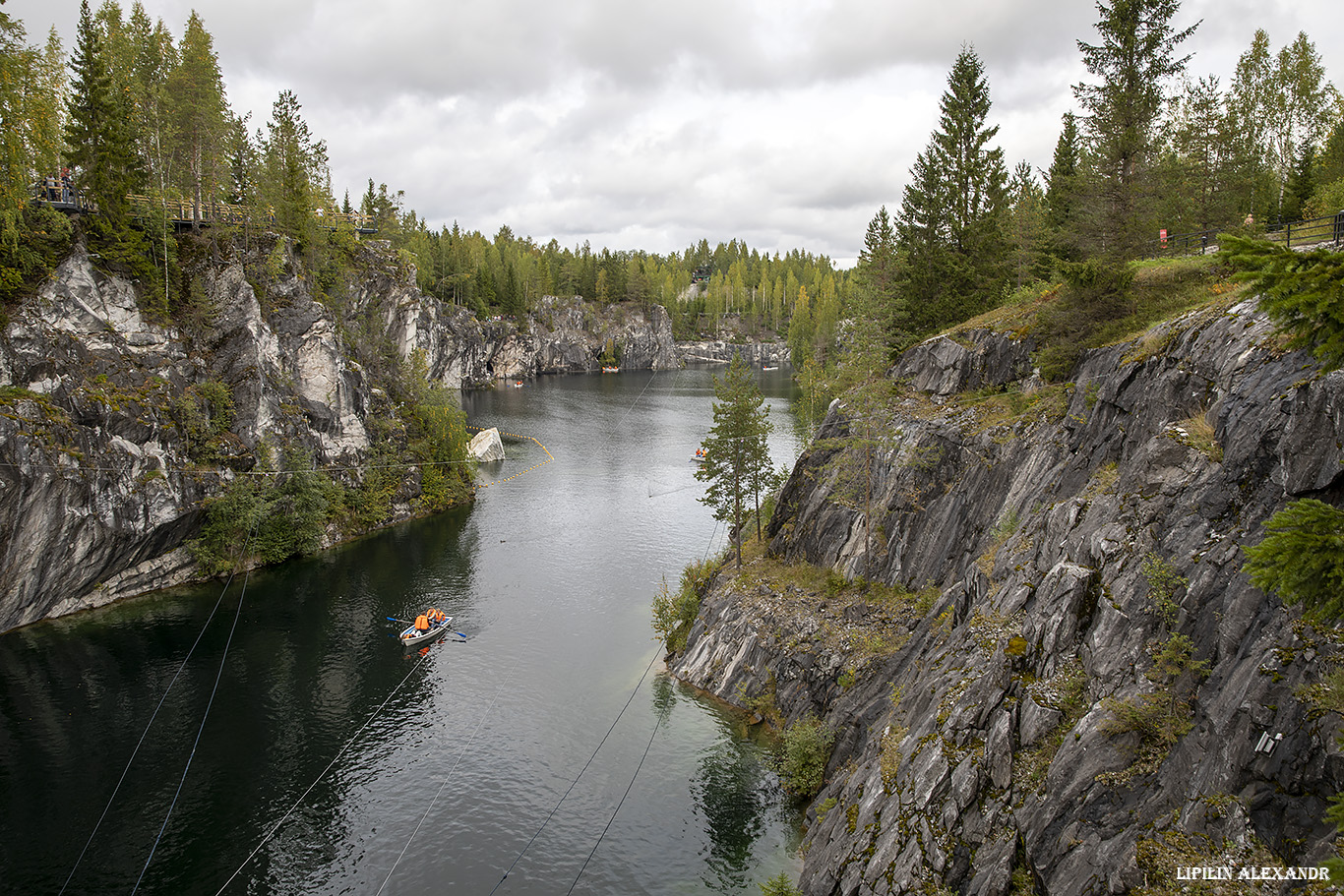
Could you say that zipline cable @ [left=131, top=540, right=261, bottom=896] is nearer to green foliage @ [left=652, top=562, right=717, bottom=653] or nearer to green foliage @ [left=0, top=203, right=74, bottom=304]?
green foliage @ [left=0, top=203, right=74, bottom=304]

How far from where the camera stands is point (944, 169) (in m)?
38.8

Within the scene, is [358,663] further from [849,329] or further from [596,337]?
[596,337]

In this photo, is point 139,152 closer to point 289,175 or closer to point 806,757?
point 289,175

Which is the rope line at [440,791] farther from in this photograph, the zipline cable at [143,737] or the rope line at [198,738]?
the zipline cable at [143,737]

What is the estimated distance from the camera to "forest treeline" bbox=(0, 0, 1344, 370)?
26.1 meters

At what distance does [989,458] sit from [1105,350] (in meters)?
5.78

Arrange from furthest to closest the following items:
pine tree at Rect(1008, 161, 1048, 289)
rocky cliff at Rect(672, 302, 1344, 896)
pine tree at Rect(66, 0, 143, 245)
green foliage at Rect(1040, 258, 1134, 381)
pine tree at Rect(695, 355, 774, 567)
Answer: pine tree at Rect(66, 0, 143, 245), pine tree at Rect(695, 355, 774, 567), pine tree at Rect(1008, 161, 1048, 289), green foliage at Rect(1040, 258, 1134, 381), rocky cliff at Rect(672, 302, 1344, 896)

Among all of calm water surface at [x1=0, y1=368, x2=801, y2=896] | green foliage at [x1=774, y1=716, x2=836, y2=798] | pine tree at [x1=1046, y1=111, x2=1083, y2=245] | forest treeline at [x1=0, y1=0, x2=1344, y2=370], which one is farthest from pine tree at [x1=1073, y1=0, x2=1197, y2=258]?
calm water surface at [x1=0, y1=368, x2=801, y2=896]

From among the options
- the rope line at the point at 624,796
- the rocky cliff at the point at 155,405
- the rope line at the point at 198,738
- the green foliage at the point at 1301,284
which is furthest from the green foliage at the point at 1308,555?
the rocky cliff at the point at 155,405

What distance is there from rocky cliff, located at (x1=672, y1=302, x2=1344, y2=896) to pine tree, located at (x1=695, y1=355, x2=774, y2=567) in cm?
1472

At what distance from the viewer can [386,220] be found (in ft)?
A: 352

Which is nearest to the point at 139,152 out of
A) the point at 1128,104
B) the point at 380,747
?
the point at 380,747

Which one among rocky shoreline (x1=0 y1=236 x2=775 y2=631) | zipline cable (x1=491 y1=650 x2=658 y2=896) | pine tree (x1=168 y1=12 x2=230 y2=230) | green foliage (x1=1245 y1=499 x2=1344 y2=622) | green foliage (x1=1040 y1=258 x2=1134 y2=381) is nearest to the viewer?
green foliage (x1=1245 y1=499 x2=1344 y2=622)

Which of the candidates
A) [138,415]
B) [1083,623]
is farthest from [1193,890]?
[138,415]
